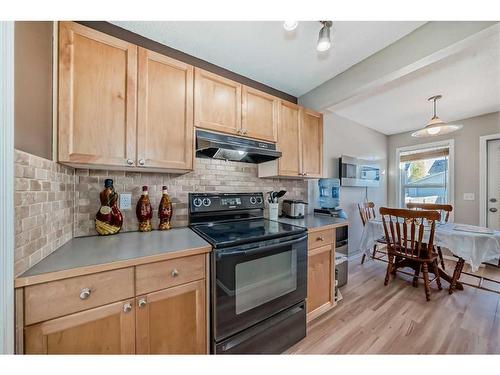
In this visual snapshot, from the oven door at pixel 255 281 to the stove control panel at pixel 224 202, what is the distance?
660mm

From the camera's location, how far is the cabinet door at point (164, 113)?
4.17 ft

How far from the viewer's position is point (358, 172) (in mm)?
3312

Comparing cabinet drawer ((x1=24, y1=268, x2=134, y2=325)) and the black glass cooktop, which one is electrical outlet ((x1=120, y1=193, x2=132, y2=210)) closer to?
the black glass cooktop

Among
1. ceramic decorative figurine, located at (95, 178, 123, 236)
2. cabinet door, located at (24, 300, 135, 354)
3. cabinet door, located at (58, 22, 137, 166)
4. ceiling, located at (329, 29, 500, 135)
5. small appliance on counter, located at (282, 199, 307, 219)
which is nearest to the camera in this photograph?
cabinet door, located at (24, 300, 135, 354)

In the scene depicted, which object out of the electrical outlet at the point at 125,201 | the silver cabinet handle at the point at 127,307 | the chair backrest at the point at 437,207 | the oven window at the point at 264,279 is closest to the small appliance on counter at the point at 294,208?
the oven window at the point at 264,279

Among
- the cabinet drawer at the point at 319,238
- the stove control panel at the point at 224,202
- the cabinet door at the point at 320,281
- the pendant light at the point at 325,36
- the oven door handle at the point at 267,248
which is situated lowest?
the cabinet door at the point at 320,281

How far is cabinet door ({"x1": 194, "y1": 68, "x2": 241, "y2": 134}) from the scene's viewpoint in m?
1.48

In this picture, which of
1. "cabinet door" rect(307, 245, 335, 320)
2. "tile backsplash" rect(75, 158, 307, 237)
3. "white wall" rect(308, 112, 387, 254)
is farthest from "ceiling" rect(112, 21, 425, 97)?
"cabinet door" rect(307, 245, 335, 320)

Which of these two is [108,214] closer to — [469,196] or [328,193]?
[328,193]

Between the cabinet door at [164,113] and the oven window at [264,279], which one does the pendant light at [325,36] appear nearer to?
the cabinet door at [164,113]
